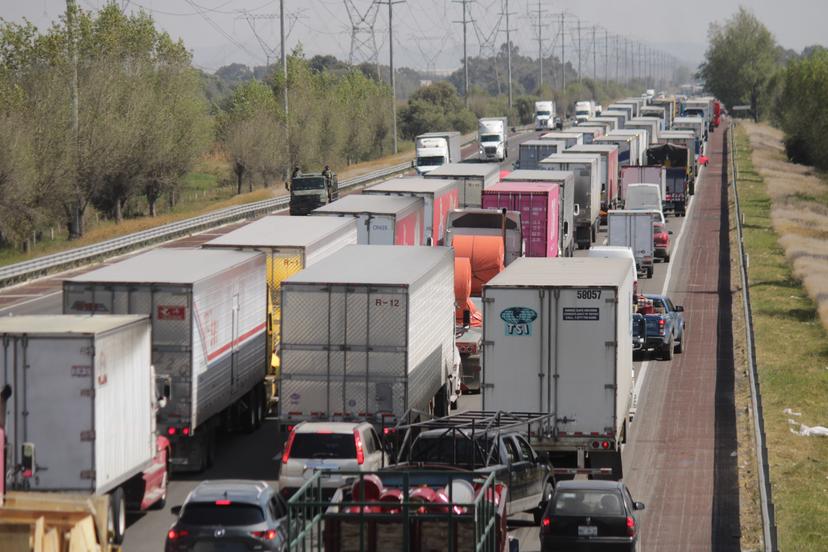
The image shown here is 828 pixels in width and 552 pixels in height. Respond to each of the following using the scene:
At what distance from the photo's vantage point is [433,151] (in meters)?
91.3

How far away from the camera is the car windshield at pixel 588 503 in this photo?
1847cm

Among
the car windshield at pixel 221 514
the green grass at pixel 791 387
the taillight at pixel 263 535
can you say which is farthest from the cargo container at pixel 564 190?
the taillight at pixel 263 535

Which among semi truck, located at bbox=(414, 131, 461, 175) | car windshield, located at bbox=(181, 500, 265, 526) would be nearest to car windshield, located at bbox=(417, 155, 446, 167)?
semi truck, located at bbox=(414, 131, 461, 175)

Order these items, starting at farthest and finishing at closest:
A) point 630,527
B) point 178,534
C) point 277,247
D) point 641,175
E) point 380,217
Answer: point 641,175, point 380,217, point 277,247, point 630,527, point 178,534

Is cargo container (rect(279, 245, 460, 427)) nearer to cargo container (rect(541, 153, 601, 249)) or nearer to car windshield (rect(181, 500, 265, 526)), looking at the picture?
car windshield (rect(181, 500, 265, 526))

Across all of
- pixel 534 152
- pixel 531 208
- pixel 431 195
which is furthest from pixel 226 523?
pixel 534 152

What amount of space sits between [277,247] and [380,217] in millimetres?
10130

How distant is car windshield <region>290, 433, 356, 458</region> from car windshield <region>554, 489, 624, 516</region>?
12.7 ft

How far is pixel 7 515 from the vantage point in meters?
16.5

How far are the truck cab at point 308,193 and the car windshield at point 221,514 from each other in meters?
47.9

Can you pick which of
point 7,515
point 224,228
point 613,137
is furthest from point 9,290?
point 613,137

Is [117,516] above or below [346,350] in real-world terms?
below

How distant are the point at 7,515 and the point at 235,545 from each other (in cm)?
256

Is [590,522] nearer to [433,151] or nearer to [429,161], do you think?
[429,161]
